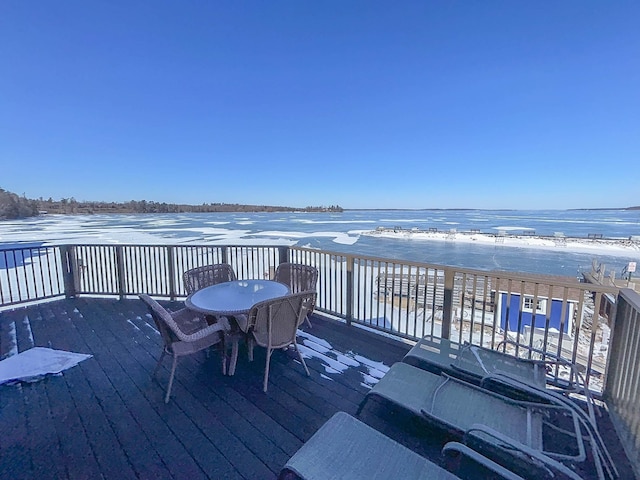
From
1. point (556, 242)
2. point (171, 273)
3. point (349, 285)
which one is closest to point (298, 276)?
point (349, 285)

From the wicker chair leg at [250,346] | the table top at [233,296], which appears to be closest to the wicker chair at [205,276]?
the table top at [233,296]

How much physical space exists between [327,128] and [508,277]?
12.1 metres

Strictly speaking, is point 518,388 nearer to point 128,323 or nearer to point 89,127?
point 128,323

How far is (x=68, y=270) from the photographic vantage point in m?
4.43

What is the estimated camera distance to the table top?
2.35 meters

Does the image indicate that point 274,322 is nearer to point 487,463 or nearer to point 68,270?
point 487,463

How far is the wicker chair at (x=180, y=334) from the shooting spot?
1.96 m

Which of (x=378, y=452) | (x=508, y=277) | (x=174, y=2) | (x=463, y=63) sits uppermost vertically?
(x=174, y=2)

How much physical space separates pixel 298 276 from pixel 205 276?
1.24 m

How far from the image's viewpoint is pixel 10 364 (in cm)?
→ 250

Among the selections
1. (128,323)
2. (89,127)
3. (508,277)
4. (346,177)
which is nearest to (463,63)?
(508,277)

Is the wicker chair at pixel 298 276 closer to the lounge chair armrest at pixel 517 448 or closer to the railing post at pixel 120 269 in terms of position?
the lounge chair armrest at pixel 517 448

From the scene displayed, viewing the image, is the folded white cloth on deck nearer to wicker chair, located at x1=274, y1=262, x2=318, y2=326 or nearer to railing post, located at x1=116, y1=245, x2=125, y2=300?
railing post, located at x1=116, y1=245, x2=125, y2=300

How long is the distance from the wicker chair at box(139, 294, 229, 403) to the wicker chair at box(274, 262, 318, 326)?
3.59 feet
